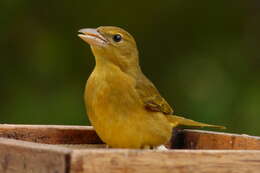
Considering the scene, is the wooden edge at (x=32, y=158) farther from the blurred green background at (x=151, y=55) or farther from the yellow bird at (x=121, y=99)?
the blurred green background at (x=151, y=55)

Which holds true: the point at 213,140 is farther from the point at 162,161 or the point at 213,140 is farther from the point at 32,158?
the point at 32,158

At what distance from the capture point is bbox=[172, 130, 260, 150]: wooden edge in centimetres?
444

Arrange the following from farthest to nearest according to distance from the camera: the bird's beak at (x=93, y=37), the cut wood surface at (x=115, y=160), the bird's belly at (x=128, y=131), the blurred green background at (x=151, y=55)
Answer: the blurred green background at (x=151, y=55) < the bird's beak at (x=93, y=37) < the bird's belly at (x=128, y=131) < the cut wood surface at (x=115, y=160)

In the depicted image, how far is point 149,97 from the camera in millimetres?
4371

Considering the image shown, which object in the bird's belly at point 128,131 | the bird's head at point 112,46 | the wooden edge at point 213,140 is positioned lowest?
the wooden edge at point 213,140

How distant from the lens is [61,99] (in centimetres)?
680

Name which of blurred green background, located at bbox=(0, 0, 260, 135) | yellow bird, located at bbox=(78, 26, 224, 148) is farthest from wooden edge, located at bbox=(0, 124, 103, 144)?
blurred green background, located at bbox=(0, 0, 260, 135)

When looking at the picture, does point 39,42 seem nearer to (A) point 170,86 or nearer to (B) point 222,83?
(A) point 170,86

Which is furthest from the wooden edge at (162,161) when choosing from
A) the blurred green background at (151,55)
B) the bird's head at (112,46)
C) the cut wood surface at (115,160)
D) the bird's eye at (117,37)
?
the blurred green background at (151,55)

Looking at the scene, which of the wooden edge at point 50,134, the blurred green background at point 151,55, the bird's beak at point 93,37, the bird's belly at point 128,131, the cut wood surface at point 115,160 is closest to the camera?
the cut wood surface at point 115,160

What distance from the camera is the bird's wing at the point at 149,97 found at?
14.2ft

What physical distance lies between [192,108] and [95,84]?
274cm

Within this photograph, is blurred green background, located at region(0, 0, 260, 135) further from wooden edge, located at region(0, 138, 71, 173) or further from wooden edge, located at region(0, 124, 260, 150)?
wooden edge, located at region(0, 138, 71, 173)

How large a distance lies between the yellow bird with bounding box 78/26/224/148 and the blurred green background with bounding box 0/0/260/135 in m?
2.24
